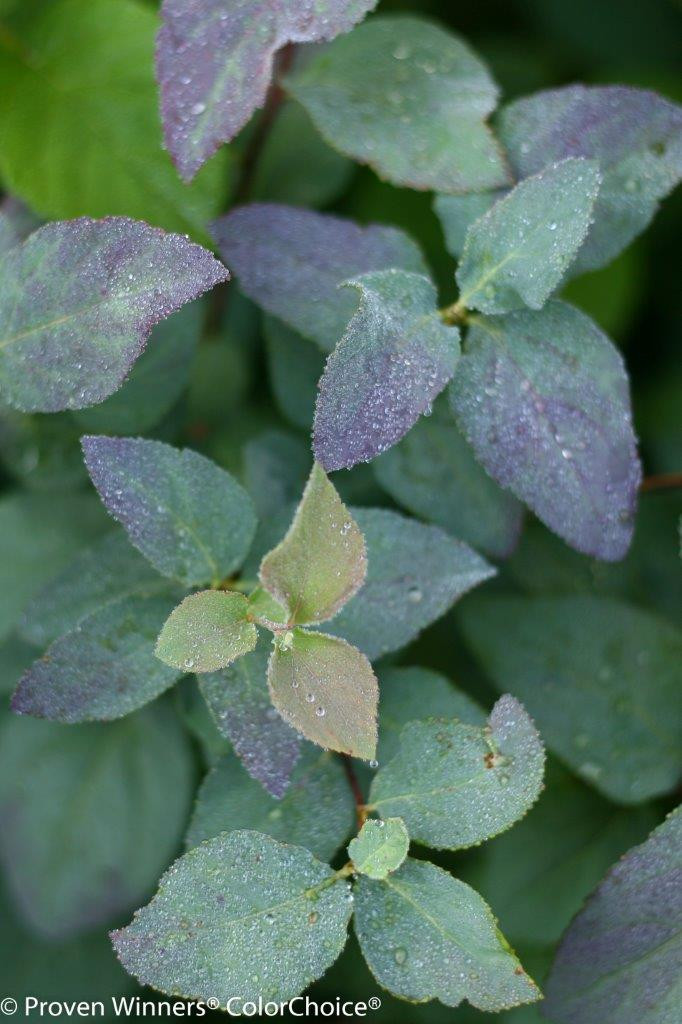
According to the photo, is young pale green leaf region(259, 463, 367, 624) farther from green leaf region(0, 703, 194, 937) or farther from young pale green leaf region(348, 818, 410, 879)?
green leaf region(0, 703, 194, 937)

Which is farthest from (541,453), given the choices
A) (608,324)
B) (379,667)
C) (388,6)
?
(388,6)

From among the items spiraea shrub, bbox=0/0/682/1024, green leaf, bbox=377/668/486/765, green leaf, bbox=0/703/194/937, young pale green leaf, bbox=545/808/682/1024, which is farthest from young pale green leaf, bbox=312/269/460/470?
green leaf, bbox=0/703/194/937

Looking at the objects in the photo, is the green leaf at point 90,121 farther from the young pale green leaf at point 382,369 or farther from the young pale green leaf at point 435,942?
the young pale green leaf at point 435,942

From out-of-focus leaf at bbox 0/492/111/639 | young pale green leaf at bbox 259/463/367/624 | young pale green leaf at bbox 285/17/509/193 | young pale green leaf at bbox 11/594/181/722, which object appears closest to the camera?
young pale green leaf at bbox 259/463/367/624

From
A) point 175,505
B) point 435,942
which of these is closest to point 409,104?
point 175,505

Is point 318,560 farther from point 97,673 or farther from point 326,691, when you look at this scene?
point 97,673

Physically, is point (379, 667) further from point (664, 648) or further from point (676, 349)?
point (676, 349)
